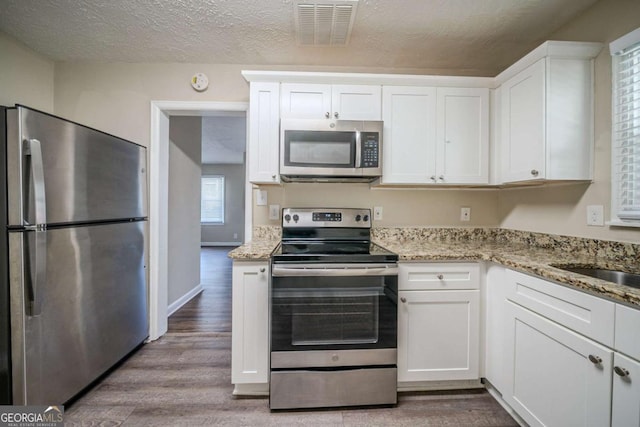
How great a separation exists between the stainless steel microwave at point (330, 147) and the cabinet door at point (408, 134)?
131 millimetres

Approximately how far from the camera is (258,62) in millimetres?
2309

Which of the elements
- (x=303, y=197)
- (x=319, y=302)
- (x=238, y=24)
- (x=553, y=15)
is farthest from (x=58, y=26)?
(x=553, y=15)

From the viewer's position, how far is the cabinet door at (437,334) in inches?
67.2

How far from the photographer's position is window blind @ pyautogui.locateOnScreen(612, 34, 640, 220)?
1.42m

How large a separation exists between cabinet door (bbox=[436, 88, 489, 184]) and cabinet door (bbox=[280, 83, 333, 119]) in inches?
32.8

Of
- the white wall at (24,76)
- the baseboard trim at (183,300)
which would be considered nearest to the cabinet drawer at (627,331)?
the baseboard trim at (183,300)

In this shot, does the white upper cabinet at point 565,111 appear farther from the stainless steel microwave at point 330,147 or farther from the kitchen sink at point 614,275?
the stainless steel microwave at point 330,147

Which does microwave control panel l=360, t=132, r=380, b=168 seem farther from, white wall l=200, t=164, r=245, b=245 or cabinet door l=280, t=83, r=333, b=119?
white wall l=200, t=164, r=245, b=245

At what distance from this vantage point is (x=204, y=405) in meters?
1.67

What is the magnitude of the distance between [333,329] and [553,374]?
1.04 m

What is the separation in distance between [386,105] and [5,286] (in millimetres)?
2366

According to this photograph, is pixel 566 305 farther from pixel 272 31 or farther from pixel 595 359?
pixel 272 31

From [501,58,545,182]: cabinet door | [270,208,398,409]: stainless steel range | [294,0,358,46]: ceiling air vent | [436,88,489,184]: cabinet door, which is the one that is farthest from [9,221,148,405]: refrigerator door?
[501,58,545,182]: cabinet door

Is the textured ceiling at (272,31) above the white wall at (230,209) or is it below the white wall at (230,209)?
above
